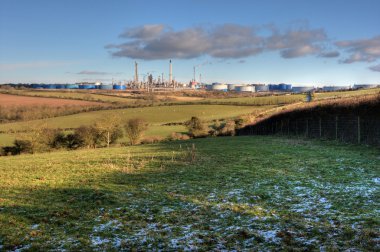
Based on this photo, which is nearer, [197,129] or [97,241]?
[97,241]

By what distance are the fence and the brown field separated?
193 ft

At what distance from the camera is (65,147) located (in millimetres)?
45250

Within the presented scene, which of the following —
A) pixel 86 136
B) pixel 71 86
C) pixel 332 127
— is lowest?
pixel 86 136

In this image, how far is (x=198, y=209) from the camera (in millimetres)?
8438

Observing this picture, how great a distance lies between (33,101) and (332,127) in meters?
78.1

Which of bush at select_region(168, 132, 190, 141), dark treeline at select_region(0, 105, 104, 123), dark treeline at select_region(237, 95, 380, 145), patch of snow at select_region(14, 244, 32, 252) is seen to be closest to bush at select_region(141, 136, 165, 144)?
bush at select_region(168, 132, 190, 141)

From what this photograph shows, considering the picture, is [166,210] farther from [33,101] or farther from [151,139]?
[33,101]

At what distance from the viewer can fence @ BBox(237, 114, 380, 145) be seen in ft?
82.2

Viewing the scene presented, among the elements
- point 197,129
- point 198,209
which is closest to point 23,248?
point 198,209

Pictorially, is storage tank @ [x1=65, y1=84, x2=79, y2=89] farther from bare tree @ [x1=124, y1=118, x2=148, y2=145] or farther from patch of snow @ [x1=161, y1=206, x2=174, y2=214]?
patch of snow @ [x1=161, y1=206, x2=174, y2=214]

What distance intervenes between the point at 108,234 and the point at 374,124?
23.5 m

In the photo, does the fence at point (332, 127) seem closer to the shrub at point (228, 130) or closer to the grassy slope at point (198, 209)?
the shrub at point (228, 130)

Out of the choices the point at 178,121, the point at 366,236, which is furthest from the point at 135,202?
the point at 178,121

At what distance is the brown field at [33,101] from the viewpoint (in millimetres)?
83938
